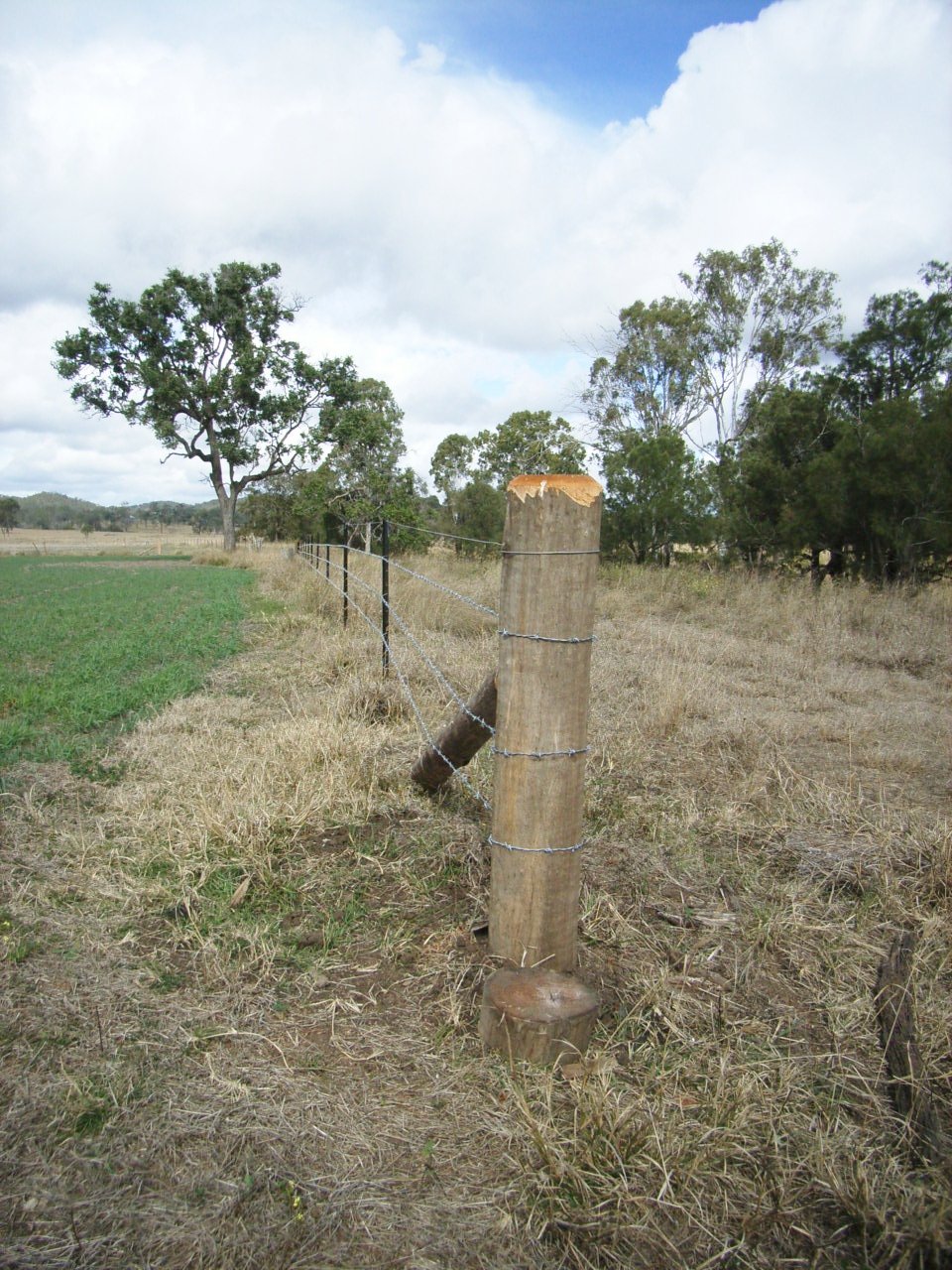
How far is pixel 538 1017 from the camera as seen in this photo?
210cm

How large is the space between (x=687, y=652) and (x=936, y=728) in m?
2.75

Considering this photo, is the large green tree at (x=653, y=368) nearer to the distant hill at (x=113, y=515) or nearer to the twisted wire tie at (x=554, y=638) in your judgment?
the twisted wire tie at (x=554, y=638)

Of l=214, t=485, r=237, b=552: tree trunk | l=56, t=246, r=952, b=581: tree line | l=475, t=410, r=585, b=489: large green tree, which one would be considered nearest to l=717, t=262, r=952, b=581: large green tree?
l=56, t=246, r=952, b=581: tree line

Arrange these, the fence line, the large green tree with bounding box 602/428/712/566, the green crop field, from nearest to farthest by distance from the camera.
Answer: the fence line < the green crop field < the large green tree with bounding box 602/428/712/566

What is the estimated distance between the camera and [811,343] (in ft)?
107

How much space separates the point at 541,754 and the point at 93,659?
732 centimetres

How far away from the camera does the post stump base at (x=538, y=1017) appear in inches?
82.8

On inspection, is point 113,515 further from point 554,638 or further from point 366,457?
point 554,638

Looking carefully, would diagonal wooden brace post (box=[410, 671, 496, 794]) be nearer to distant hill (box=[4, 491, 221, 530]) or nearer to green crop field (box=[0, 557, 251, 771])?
green crop field (box=[0, 557, 251, 771])

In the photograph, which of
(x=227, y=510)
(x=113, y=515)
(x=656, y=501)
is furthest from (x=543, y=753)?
(x=113, y=515)

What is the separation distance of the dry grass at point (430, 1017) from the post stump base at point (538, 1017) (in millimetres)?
64

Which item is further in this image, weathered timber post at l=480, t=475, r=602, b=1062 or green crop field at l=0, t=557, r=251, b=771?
green crop field at l=0, t=557, r=251, b=771

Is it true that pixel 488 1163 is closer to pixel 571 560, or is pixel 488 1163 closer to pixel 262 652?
pixel 571 560

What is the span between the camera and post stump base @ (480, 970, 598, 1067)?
82.8 inches
